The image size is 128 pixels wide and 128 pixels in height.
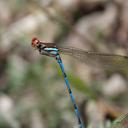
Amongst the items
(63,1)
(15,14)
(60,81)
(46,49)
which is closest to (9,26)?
(15,14)

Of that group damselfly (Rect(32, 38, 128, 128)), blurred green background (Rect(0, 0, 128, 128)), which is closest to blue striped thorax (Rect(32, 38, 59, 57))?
damselfly (Rect(32, 38, 128, 128))

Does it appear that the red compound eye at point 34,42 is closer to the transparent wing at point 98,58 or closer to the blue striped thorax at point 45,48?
the blue striped thorax at point 45,48

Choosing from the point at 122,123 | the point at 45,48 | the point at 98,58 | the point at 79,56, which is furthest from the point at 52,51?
the point at 122,123

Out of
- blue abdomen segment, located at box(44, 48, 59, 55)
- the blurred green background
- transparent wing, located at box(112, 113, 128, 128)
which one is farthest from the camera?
the blurred green background

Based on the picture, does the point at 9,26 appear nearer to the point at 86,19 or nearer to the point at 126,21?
the point at 86,19

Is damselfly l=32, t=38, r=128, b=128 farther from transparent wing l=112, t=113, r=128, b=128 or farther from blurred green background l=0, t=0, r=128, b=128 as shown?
blurred green background l=0, t=0, r=128, b=128

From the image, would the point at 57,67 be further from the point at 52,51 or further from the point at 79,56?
the point at 52,51
